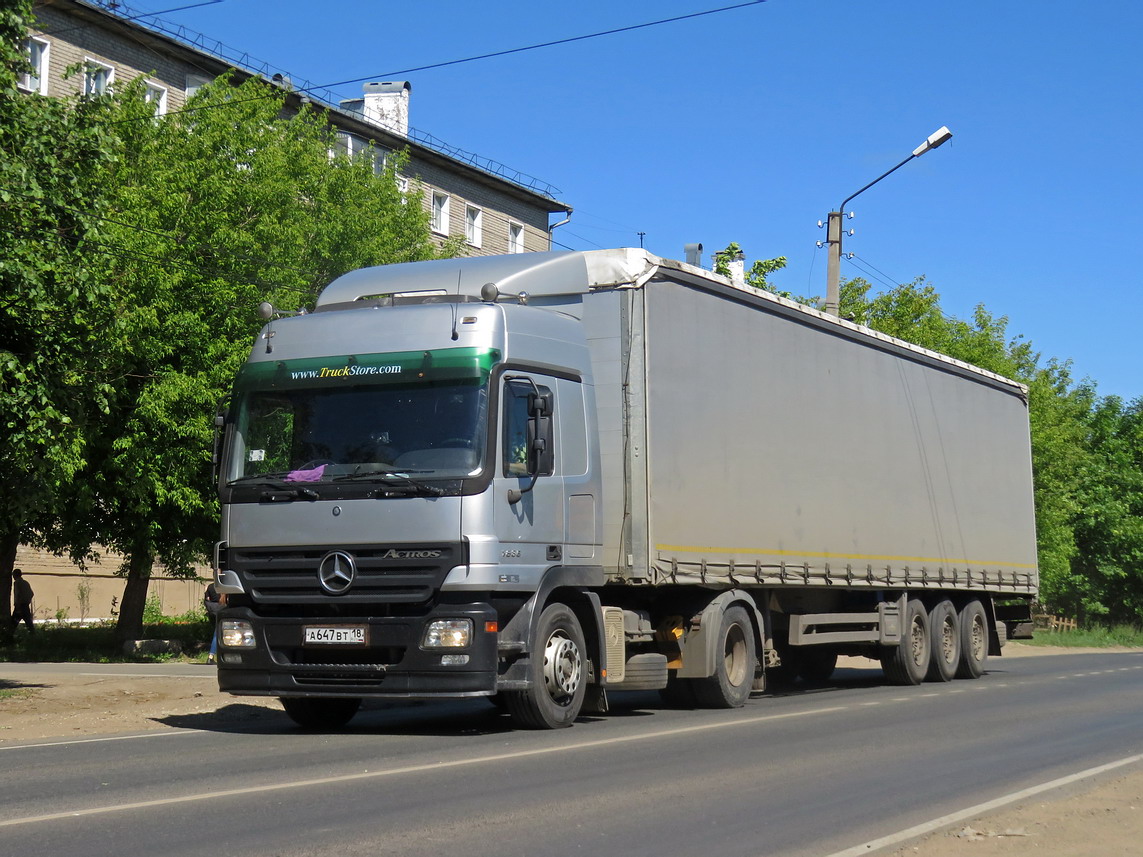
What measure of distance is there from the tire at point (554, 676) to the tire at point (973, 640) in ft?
32.9

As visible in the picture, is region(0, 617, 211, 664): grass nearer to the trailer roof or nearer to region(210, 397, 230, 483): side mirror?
the trailer roof

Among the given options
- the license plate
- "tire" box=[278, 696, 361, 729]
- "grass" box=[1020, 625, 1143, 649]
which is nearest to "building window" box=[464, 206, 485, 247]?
"grass" box=[1020, 625, 1143, 649]

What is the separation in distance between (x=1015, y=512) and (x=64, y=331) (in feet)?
47.4

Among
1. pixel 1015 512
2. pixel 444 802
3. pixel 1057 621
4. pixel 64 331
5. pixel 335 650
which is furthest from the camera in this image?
pixel 1057 621

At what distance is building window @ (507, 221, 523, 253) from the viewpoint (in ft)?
178

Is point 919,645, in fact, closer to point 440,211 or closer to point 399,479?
point 399,479

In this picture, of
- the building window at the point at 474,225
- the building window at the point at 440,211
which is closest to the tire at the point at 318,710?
the building window at the point at 440,211

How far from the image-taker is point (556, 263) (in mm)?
13172

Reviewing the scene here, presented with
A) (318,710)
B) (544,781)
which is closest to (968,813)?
(544,781)

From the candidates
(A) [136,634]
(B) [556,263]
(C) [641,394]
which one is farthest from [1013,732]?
(A) [136,634]

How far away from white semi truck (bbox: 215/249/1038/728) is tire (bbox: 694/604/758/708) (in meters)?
0.03

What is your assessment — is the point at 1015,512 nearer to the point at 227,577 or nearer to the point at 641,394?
the point at 641,394

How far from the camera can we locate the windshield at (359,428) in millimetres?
11211

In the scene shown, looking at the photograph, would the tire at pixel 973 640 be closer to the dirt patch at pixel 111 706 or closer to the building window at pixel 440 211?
the dirt patch at pixel 111 706
